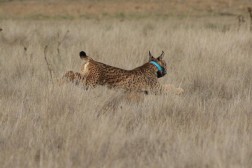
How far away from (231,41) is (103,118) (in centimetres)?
651

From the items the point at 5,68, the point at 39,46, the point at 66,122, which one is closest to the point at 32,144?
the point at 66,122

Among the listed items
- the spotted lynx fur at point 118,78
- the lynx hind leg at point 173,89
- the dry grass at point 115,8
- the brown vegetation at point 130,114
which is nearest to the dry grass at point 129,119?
the brown vegetation at point 130,114

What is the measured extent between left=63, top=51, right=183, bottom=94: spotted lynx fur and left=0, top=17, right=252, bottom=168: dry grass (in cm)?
38

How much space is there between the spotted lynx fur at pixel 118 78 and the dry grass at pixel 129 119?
14.8 inches

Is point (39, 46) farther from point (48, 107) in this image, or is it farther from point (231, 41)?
point (48, 107)

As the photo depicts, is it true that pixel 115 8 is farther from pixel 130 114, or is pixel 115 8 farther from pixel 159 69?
pixel 130 114

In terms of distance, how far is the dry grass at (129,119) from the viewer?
4.60 m

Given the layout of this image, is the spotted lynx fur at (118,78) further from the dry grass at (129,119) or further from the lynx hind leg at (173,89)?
the dry grass at (129,119)

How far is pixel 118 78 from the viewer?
7.42 meters

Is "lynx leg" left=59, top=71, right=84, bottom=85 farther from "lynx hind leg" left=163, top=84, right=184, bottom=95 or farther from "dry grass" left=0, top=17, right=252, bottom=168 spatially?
"lynx hind leg" left=163, top=84, right=184, bottom=95

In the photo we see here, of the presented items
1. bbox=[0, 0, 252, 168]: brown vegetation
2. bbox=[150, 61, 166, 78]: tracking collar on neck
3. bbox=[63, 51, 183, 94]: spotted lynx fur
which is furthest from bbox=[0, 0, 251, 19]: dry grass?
bbox=[63, 51, 183, 94]: spotted lynx fur

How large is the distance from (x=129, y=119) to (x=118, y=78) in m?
1.71

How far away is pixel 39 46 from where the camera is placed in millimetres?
11312

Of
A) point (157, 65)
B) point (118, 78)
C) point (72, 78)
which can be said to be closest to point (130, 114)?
point (118, 78)
